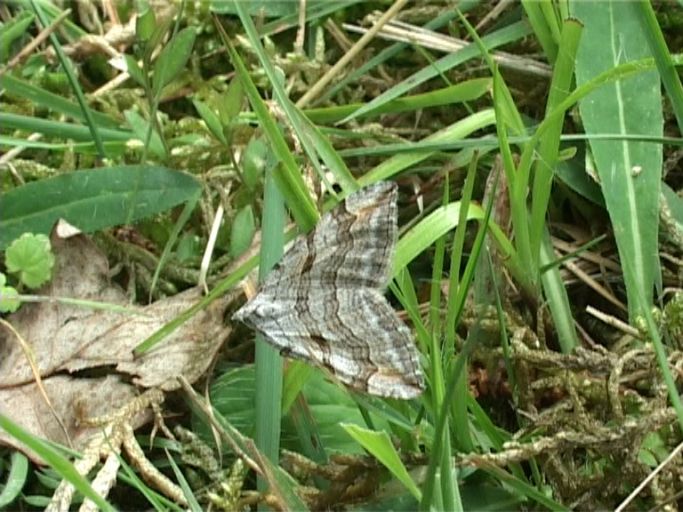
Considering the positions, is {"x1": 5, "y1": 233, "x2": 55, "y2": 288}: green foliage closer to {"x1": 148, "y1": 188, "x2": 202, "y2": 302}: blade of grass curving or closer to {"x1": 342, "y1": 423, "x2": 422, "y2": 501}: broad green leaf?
{"x1": 148, "y1": 188, "x2": 202, "y2": 302}: blade of grass curving

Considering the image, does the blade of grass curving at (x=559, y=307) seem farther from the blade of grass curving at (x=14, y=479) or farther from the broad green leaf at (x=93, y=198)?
the blade of grass curving at (x=14, y=479)

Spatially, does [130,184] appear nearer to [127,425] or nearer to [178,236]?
[178,236]

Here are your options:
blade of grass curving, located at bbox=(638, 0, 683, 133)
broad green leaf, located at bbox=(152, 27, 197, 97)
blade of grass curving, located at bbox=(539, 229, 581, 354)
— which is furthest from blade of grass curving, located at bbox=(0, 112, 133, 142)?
blade of grass curving, located at bbox=(638, 0, 683, 133)

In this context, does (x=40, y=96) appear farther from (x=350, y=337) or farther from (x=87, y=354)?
(x=350, y=337)

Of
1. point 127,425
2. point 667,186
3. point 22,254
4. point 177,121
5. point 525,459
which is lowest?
point 525,459

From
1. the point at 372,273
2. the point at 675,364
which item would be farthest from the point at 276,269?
the point at 675,364

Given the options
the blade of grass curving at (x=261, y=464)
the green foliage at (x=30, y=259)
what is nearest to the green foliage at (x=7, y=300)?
the green foliage at (x=30, y=259)
